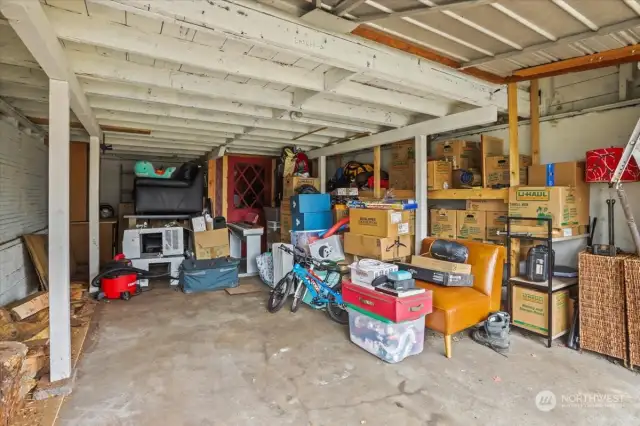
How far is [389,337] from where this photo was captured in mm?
2684

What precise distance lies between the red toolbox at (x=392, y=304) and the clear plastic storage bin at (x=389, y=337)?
0.23 ft

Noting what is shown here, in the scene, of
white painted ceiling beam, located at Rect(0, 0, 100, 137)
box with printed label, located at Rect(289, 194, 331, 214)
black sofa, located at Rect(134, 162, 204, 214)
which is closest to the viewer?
white painted ceiling beam, located at Rect(0, 0, 100, 137)

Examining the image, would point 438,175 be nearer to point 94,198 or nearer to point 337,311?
point 337,311

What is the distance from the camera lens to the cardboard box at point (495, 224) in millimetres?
3490

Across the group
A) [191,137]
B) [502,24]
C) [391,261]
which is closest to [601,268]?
[391,261]

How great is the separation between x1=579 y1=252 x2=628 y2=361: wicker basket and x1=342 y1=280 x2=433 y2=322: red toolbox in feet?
4.24

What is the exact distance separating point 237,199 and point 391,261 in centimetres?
407

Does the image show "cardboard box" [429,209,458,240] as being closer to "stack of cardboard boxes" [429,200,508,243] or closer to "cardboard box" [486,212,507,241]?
"stack of cardboard boxes" [429,200,508,243]

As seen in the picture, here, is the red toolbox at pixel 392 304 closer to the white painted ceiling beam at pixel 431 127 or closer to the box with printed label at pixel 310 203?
the white painted ceiling beam at pixel 431 127

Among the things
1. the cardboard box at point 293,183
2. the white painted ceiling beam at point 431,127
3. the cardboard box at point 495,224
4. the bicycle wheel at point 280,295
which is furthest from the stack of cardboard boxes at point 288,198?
the cardboard box at point 495,224

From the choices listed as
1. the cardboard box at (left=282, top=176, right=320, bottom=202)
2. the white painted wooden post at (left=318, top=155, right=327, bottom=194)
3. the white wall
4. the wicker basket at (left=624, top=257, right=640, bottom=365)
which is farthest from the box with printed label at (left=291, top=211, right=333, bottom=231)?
the wicker basket at (left=624, top=257, right=640, bottom=365)

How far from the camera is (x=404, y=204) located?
13.0 ft

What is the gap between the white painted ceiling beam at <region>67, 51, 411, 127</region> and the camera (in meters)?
2.38

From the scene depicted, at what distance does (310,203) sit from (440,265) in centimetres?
224
